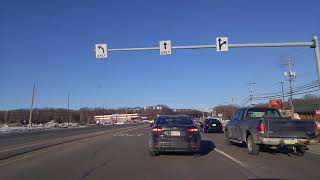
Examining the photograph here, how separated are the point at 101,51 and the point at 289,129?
12.2 meters

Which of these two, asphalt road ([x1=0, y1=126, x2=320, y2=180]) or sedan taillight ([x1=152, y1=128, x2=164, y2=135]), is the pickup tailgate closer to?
asphalt road ([x1=0, y1=126, x2=320, y2=180])

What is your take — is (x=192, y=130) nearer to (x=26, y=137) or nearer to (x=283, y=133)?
(x=283, y=133)

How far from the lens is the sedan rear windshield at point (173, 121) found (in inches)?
667

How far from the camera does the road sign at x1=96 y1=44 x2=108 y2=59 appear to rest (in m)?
24.8

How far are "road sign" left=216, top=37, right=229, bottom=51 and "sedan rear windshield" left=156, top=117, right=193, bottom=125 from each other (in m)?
7.33

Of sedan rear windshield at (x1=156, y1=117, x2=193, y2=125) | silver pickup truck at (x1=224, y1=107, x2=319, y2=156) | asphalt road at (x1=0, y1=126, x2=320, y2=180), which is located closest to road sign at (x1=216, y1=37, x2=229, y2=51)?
silver pickup truck at (x1=224, y1=107, x2=319, y2=156)

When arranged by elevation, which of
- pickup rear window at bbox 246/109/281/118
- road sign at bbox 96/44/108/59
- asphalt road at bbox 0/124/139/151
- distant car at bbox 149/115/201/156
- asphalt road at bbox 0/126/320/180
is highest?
road sign at bbox 96/44/108/59

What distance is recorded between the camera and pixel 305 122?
16.5m

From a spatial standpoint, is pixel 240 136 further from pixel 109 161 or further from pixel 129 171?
pixel 129 171

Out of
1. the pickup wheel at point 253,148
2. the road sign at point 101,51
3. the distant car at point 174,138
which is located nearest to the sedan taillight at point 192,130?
the distant car at point 174,138

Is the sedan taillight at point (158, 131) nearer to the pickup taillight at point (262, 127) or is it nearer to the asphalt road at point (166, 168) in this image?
the asphalt road at point (166, 168)

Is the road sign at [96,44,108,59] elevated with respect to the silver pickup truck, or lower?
elevated

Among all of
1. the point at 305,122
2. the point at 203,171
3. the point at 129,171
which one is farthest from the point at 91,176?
the point at 305,122

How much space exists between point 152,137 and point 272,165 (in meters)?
4.63
